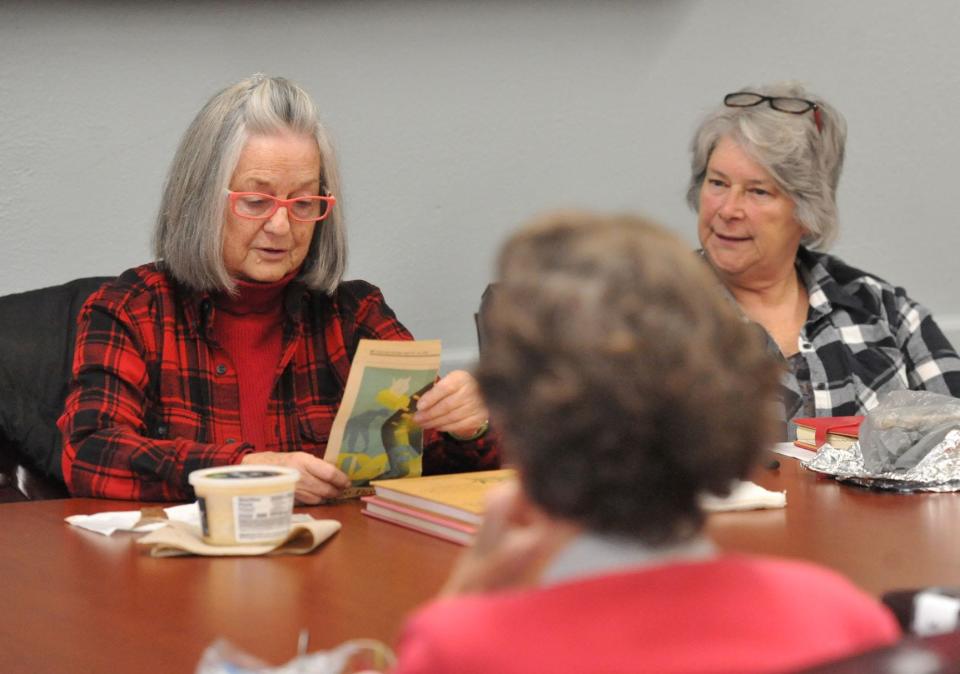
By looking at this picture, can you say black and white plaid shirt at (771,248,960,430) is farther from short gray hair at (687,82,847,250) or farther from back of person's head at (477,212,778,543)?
back of person's head at (477,212,778,543)

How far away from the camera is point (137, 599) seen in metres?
1.37

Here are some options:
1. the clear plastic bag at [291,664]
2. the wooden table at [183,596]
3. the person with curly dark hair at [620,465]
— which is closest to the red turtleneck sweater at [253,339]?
the wooden table at [183,596]

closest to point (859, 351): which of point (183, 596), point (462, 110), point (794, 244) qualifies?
point (794, 244)

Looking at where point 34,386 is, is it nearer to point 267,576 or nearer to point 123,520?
point 123,520

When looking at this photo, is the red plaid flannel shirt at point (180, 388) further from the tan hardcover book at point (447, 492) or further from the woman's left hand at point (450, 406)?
the tan hardcover book at point (447, 492)

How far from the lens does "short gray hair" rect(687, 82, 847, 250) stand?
298cm

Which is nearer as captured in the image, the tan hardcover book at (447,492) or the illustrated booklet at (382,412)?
the tan hardcover book at (447,492)

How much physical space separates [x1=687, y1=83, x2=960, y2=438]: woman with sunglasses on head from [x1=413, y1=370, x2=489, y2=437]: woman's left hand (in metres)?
0.98

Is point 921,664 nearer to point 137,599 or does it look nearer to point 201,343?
point 137,599

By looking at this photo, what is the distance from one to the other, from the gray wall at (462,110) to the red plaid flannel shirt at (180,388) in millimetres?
→ 661

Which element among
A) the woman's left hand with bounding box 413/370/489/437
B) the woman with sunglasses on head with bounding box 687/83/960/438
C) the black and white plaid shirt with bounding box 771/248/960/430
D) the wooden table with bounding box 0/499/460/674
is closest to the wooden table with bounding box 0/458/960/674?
the wooden table with bounding box 0/499/460/674

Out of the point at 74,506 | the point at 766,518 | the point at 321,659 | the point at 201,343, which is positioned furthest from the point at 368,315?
the point at 321,659

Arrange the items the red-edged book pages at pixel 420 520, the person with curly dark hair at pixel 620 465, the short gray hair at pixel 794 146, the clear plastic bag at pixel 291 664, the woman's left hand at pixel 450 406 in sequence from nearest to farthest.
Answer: the person with curly dark hair at pixel 620 465 < the clear plastic bag at pixel 291 664 < the red-edged book pages at pixel 420 520 < the woman's left hand at pixel 450 406 < the short gray hair at pixel 794 146

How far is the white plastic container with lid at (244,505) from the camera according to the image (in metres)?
1.52
